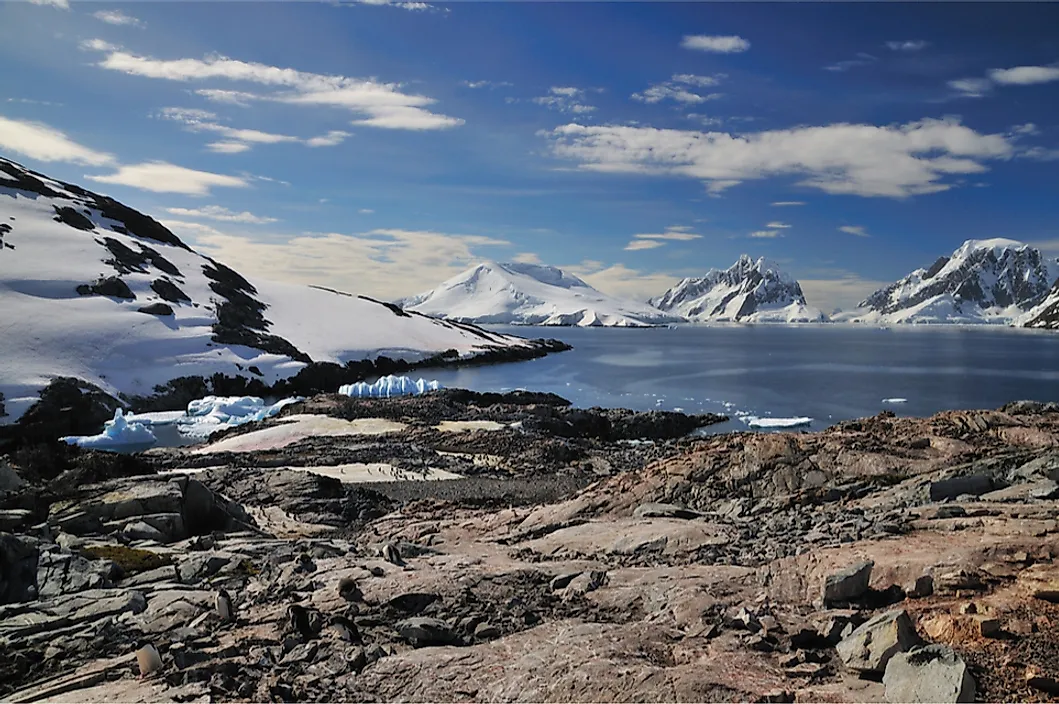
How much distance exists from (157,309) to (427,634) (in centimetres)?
8956

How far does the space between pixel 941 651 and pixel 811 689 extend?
4.36 ft

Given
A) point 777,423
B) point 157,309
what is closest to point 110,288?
point 157,309

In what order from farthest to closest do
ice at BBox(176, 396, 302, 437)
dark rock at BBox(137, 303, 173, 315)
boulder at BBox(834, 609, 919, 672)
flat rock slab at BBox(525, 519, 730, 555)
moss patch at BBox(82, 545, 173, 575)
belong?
1. dark rock at BBox(137, 303, 173, 315)
2. ice at BBox(176, 396, 302, 437)
3. flat rock slab at BBox(525, 519, 730, 555)
4. moss patch at BBox(82, 545, 173, 575)
5. boulder at BBox(834, 609, 919, 672)

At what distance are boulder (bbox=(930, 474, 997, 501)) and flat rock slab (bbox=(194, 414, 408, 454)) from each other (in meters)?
34.0

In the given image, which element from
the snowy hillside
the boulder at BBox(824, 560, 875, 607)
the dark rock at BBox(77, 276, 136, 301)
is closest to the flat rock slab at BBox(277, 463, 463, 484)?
the boulder at BBox(824, 560, 875, 607)

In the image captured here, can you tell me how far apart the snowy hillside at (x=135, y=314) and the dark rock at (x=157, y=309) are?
138 mm

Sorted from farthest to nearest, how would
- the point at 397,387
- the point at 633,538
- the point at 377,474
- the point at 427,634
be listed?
the point at 397,387 < the point at 377,474 < the point at 633,538 < the point at 427,634

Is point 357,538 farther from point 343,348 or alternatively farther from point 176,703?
point 343,348

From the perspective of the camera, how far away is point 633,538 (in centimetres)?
1384

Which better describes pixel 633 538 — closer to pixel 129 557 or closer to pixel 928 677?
pixel 928 677

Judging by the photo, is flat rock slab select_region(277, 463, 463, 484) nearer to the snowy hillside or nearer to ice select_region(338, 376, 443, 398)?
ice select_region(338, 376, 443, 398)

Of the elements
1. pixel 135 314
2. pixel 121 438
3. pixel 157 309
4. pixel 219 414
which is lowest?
pixel 121 438

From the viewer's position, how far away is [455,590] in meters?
10.3

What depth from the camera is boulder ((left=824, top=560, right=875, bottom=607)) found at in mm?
8766
